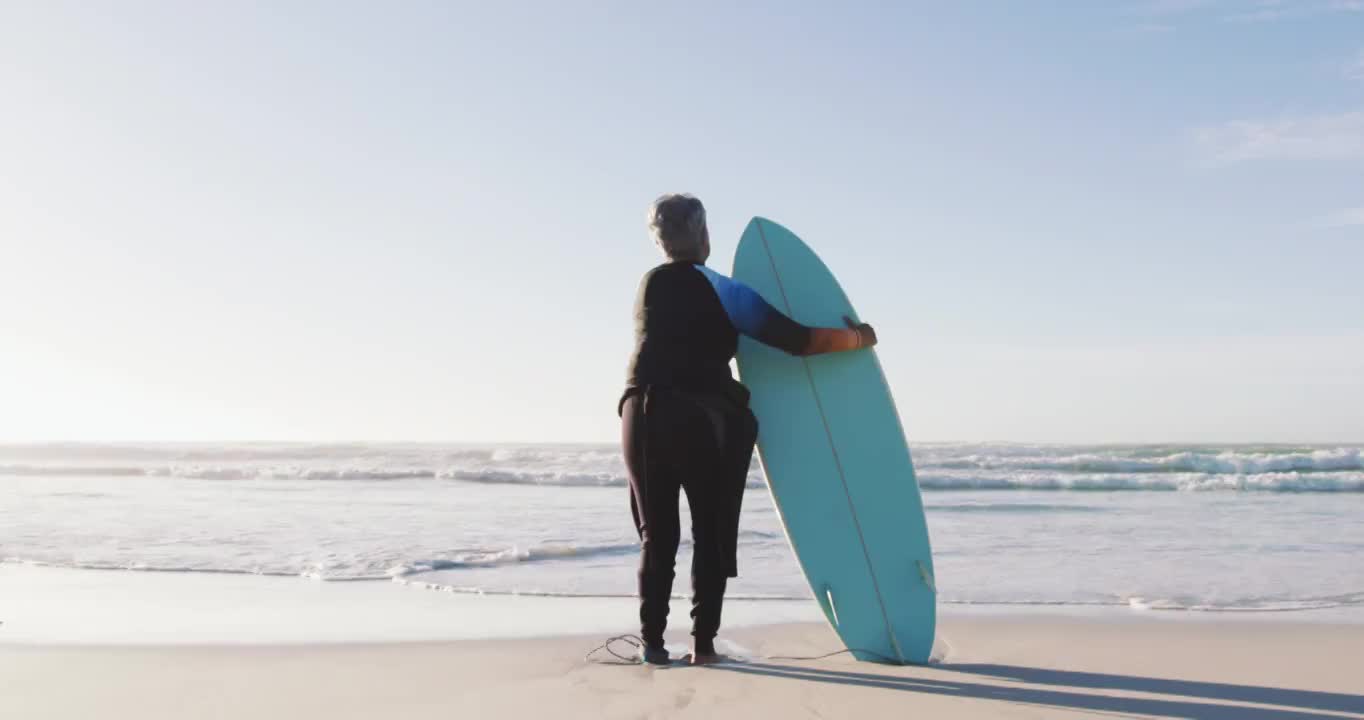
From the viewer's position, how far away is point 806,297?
3.37 m

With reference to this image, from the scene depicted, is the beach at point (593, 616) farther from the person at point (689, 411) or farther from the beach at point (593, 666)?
→ the person at point (689, 411)

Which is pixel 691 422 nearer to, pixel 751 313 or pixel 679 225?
pixel 751 313

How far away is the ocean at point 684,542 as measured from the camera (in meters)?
4.68

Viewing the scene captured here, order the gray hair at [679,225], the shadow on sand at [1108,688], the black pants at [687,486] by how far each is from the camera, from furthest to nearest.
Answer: the gray hair at [679,225] → the black pants at [687,486] → the shadow on sand at [1108,688]

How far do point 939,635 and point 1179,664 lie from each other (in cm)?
75

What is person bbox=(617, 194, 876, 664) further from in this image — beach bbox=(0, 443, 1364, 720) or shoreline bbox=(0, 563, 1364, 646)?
shoreline bbox=(0, 563, 1364, 646)

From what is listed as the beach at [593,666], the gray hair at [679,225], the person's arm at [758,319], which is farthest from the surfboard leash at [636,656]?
the gray hair at [679,225]

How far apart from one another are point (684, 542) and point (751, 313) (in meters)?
3.55

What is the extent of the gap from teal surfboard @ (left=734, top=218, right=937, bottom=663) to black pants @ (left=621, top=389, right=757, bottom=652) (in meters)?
0.26

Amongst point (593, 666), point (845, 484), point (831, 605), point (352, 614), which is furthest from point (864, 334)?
point (352, 614)

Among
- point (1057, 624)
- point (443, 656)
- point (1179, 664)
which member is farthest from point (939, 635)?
point (443, 656)

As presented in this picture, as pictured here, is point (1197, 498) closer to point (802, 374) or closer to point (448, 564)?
point (448, 564)

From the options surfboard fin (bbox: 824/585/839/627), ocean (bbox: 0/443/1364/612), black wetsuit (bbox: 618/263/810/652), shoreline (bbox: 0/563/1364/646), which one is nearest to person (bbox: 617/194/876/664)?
black wetsuit (bbox: 618/263/810/652)

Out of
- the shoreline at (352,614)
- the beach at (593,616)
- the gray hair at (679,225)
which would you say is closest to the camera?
the beach at (593,616)
